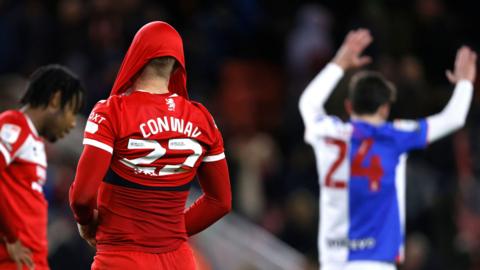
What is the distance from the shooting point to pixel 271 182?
1167cm

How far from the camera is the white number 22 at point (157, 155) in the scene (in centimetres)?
496

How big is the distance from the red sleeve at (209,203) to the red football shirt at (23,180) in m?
1.10

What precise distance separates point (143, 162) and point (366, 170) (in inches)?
94.4

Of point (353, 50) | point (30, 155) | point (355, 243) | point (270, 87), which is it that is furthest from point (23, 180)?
point (270, 87)

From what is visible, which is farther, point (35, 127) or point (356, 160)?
point (356, 160)

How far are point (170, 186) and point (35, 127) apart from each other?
1.35m

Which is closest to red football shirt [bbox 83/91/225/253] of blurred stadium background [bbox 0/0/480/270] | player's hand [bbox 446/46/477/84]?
player's hand [bbox 446/46/477/84]

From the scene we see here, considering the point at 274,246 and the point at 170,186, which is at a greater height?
the point at 170,186

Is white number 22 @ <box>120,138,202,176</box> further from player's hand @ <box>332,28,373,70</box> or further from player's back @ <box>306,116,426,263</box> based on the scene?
A: player's hand @ <box>332,28,373,70</box>

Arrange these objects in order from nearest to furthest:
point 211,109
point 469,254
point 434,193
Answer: point 469,254 < point 434,193 < point 211,109

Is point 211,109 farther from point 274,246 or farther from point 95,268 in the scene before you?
point 95,268

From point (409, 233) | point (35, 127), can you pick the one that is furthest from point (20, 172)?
point (409, 233)

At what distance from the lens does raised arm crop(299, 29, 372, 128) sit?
7121 mm

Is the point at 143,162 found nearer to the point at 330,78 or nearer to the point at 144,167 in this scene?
the point at 144,167
